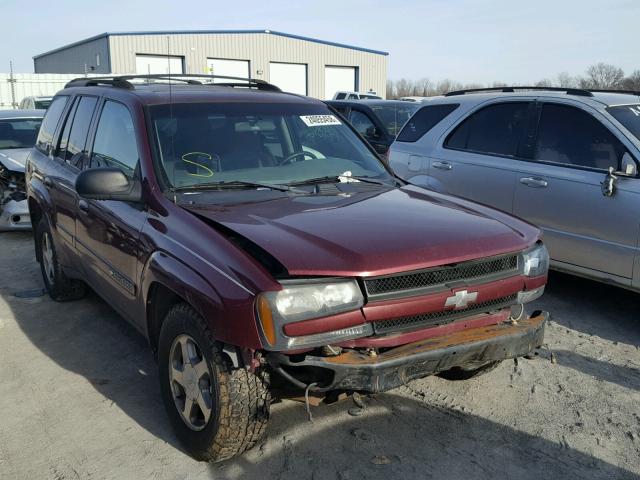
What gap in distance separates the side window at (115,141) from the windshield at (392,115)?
6292 mm

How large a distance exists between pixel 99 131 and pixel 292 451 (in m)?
2.58

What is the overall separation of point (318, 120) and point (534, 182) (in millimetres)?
2139

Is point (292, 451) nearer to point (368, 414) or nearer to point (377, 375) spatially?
point (368, 414)

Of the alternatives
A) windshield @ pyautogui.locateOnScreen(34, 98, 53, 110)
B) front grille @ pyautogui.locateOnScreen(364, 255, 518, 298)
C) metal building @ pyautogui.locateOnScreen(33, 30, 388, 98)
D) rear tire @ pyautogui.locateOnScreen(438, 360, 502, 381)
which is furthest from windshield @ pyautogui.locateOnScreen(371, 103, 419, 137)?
metal building @ pyautogui.locateOnScreen(33, 30, 388, 98)

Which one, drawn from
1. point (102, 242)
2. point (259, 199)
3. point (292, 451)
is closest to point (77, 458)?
point (292, 451)

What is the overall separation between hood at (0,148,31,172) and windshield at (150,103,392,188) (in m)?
5.43

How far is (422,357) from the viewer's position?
2764 millimetres

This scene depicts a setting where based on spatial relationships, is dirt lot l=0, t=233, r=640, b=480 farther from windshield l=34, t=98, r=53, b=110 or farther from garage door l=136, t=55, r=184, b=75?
garage door l=136, t=55, r=184, b=75

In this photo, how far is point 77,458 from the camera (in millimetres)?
3176

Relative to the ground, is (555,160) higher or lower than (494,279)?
higher

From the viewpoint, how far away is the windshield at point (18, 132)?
9.44 m

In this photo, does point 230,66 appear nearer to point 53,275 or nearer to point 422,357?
point 53,275

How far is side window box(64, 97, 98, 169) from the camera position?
4.61 metres

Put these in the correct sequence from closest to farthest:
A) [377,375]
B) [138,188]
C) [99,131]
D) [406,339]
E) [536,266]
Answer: [377,375] → [406,339] → [536,266] → [138,188] → [99,131]
